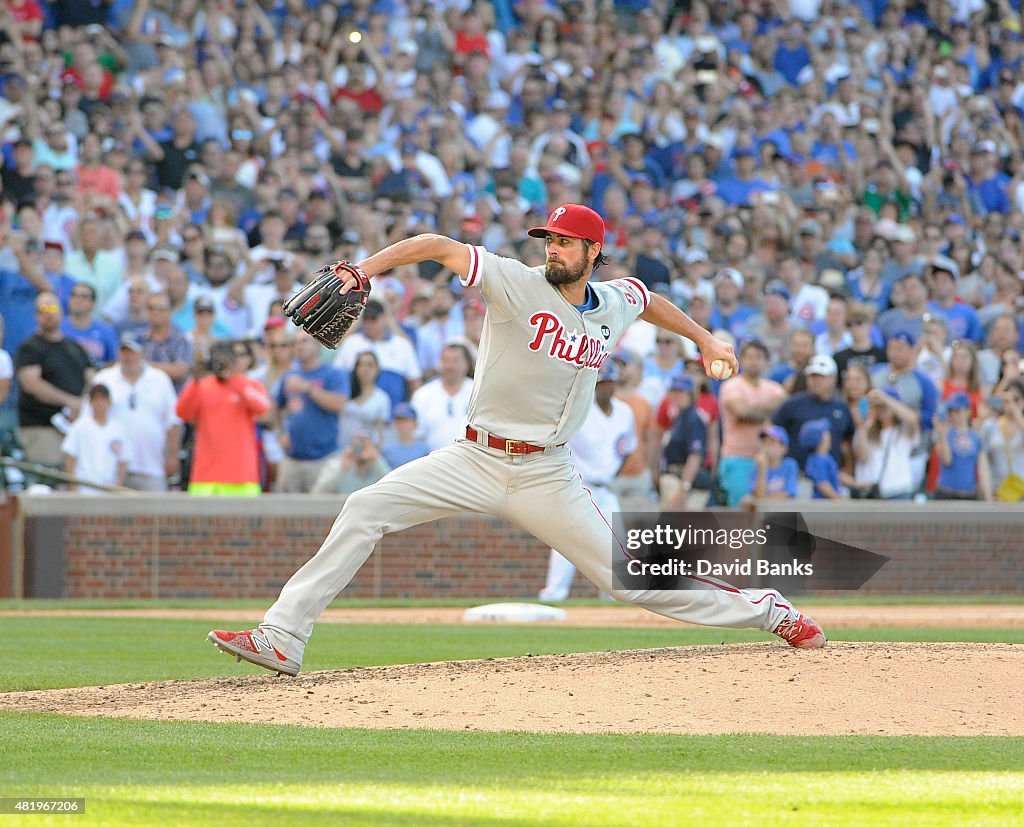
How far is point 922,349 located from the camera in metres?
17.4

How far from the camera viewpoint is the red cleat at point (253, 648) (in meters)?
7.44

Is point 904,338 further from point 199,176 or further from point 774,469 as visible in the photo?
point 199,176

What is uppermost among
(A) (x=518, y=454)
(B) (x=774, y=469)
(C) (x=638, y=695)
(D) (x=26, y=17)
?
(D) (x=26, y=17)

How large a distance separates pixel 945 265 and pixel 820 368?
4.09 meters

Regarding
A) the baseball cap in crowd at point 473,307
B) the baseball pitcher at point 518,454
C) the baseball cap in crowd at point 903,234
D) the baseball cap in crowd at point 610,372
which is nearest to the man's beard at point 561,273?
the baseball pitcher at point 518,454

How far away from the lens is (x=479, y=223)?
58.7ft

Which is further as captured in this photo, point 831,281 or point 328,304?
point 831,281

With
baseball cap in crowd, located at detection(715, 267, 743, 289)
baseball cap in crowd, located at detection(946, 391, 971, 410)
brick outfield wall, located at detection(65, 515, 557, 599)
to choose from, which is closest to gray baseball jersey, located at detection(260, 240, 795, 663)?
brick outfield wall, located at detection(65, 515, 557, 599)

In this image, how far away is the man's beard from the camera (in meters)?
7.70

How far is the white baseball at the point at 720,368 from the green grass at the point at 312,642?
9.57ft

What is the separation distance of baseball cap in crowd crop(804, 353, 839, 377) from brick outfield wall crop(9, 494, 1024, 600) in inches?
49.2

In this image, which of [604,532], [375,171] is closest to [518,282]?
[604,532]

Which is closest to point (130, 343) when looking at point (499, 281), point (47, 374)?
point (47, 374)

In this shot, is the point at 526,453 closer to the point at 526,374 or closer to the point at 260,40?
the point at 526,374
